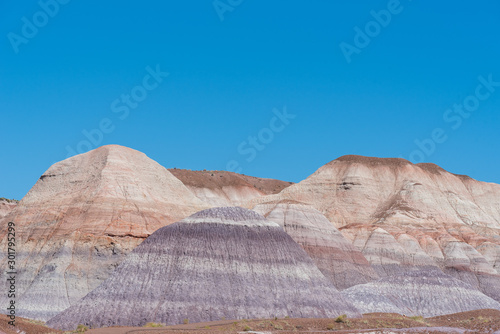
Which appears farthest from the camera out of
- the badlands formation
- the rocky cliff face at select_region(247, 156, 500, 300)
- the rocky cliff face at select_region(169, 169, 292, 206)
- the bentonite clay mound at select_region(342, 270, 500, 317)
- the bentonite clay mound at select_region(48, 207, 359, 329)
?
the rocky cliff face at select_region(169, 169, 292, 206)

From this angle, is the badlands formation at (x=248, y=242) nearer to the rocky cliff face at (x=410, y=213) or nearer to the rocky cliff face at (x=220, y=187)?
the rocky cliff face at (x=410, y=213)

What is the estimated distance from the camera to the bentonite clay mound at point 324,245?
76.4m

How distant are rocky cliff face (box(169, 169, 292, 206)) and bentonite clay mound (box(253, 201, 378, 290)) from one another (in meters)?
49.4

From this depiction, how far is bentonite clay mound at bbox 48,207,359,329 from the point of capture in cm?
3897

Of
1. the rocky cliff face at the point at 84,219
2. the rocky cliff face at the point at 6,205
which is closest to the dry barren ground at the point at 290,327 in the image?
the rocky cliff face at the point at 84,219

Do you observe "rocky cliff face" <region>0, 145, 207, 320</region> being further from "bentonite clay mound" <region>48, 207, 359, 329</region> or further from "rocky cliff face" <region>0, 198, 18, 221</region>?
"rocky cliff face" <region>0, 198, 18, 221</region>

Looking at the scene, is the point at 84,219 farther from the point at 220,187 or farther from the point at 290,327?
the point at 220,187

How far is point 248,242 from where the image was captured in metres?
44.6

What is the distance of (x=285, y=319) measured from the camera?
39.3 m

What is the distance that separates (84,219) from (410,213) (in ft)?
208

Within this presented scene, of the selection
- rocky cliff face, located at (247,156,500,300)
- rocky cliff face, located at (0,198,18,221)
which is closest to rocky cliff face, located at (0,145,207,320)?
rocky cliff face, located at (247,156,500,300)

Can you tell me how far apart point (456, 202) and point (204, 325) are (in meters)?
96.2

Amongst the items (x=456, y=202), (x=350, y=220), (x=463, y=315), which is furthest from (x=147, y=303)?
(x=456, y=202)

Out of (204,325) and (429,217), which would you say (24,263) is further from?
(429,217)
